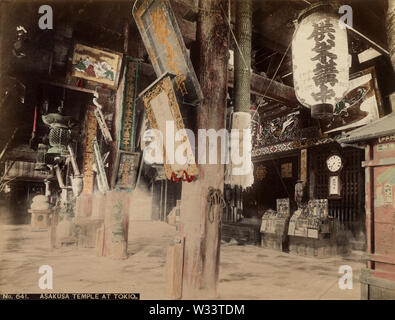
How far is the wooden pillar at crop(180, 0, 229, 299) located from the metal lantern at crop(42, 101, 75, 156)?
19.4 ft

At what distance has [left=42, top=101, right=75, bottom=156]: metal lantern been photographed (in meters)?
9.11

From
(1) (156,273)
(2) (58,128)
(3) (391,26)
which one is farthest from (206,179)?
(2) (58,128)

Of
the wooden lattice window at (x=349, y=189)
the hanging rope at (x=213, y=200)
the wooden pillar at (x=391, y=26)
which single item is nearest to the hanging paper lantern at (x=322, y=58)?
the wooden pillar at (x=391, y=26)

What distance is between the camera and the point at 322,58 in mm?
5469

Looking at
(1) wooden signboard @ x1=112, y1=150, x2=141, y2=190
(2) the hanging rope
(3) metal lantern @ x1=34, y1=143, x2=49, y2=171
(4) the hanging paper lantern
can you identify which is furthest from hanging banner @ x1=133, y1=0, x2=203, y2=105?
(3) metal lantern @ x1=34, y1=143, x2=49, y2=171

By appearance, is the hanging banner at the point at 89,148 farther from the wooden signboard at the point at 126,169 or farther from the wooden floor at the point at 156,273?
the wooden signboard at the point at 126,169

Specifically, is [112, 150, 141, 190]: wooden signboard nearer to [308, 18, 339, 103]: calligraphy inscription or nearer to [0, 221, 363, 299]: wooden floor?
[0, 221, 363, 299]: wooden floor

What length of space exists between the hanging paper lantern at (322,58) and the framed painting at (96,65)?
16.6 feet

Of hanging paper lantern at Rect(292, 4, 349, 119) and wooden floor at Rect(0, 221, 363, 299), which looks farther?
wooden floor at Rect(0, 221, 363, 299)

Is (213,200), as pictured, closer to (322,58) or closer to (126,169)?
(322,58)
